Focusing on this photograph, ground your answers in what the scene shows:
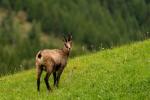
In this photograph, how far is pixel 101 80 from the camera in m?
20.2

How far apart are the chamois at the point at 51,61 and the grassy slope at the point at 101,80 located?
69 cm

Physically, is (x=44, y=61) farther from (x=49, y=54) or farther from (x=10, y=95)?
(x=10, y=95)

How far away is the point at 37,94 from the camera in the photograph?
20469 millimetres

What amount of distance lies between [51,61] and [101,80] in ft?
7.54

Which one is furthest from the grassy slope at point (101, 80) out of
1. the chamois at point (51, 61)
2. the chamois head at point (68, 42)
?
the chamois head at point (68, 42)

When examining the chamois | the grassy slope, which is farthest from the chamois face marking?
→ the grassy slope

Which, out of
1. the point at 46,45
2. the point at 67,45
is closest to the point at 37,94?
the point at 67,45

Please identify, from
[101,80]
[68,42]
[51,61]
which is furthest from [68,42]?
[101,80]

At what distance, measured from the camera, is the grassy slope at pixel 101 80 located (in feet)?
60.5

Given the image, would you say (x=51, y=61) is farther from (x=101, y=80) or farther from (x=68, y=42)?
(x=101, y=80)

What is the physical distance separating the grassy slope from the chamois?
2.25 ft

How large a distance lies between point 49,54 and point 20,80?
178 inches

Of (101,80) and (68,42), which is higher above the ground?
(68,42)

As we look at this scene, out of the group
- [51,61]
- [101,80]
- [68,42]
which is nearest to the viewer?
[101,80]
